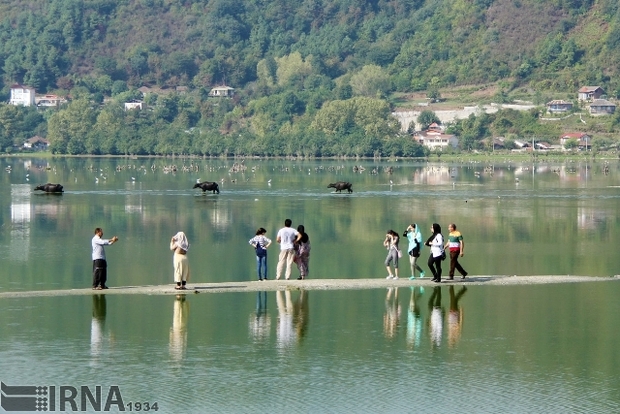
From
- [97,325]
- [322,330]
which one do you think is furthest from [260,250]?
[97,325]

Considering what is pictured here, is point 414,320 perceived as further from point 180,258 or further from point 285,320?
point 180,258

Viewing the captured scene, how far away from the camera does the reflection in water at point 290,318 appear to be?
32.1 m

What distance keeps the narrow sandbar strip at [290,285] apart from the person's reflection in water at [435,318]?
131 centimetres

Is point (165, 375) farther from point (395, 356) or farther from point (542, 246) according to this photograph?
point (542, 246)

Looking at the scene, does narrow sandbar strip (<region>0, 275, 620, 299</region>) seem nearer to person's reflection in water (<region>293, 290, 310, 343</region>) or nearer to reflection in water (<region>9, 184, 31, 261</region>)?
person's reflection in water (<region>293, 290, 310, 343</region>)

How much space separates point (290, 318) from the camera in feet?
113

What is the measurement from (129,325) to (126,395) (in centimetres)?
659

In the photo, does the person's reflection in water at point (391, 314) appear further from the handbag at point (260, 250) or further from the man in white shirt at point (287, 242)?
the handbag at point (260, 250)

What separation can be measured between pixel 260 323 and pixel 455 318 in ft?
15.8

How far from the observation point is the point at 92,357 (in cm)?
2988

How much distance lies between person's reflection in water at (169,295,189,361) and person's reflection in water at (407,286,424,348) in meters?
5.06

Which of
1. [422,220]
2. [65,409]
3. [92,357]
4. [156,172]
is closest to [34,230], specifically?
[422,220]

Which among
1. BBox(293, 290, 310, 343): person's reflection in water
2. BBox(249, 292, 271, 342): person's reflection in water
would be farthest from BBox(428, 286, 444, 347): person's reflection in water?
BBox(249, 292, 271, 342): person's reflection in water

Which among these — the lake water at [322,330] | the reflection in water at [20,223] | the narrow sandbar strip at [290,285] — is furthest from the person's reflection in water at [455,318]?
the reflection in water at [20,223]
